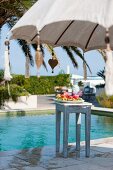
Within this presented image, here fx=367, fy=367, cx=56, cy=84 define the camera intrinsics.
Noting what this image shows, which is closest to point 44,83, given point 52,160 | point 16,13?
point 16,13

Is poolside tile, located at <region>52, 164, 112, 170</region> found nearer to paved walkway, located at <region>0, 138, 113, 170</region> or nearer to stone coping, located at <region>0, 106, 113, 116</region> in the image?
paved walkway, located at <region>0, 138, 113, 170</region>

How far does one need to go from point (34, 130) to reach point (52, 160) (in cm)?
657

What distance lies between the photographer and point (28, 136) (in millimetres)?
11859

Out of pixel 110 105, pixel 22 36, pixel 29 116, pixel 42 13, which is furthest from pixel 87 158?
pixel 110 105

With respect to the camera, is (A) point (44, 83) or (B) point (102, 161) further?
(A) point (44, 83)

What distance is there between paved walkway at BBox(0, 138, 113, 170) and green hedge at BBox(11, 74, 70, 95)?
68.5ft

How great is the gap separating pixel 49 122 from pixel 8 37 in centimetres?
1190

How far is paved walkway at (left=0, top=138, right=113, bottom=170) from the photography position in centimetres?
618

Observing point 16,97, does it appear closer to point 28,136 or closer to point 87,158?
point 28,136

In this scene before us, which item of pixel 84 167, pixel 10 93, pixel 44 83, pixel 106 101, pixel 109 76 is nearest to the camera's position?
pixel 109 76

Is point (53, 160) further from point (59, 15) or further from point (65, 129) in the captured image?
point (59, 15)

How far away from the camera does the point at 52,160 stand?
6746 millimetres

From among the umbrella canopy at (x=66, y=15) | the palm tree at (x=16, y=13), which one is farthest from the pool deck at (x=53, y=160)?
the palm tree at (x=16, y=13)

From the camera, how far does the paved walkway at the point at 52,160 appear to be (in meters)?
6.18
